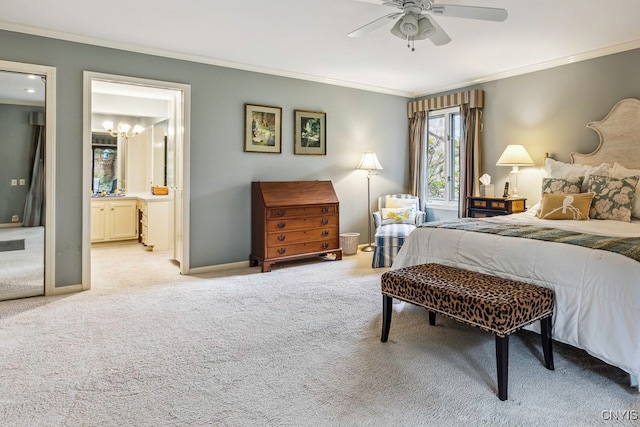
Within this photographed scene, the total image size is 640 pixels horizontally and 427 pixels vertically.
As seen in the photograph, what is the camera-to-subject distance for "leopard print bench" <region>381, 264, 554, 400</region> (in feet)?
6.70

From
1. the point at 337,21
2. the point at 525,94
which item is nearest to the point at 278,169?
the point at 337,21

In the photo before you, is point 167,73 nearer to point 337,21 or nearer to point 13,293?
point 337,21

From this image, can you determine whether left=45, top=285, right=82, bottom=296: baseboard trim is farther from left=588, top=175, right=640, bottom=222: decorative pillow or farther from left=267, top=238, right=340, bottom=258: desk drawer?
left=588, top=175, right=640, bottom=222: decorative pillow

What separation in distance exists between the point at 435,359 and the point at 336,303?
1222mm

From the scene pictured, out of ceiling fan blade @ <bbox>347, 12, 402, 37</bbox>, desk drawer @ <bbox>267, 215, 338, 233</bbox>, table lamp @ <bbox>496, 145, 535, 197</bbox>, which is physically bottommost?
Result: desk drawer @ <bbox>267, 215, 338, 233</bbox>

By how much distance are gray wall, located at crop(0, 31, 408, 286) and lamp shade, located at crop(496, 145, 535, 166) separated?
6.34 feet

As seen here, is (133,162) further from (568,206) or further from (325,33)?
(568,206)

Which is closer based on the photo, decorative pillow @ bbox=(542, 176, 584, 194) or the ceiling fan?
the ceiling fan

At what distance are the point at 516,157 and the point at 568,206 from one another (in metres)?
1.33

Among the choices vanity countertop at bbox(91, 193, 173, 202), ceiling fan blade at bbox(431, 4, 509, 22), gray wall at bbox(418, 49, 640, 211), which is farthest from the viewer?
vanity countertop at bbox(91, 193, 173, 202)

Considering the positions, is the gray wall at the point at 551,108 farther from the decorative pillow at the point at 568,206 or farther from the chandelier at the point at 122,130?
the chandelier at the point at 122,130

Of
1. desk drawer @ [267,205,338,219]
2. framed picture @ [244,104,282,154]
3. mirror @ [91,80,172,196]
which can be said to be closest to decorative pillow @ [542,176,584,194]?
desk drawer @ [267,205,338,219]

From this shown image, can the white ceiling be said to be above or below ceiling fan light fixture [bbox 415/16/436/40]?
above

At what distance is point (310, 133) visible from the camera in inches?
216
